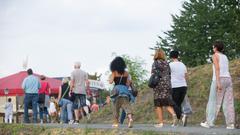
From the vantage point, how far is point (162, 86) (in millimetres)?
12992

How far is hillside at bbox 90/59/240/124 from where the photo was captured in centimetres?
1948

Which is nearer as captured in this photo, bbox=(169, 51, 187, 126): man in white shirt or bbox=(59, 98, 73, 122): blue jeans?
bbox=(169, 51, 187, 126): man in white shirt

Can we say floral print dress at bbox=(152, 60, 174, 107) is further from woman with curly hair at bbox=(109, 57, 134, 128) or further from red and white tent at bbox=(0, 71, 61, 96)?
red and white tent at bbox=(0, 71, 61, 96)

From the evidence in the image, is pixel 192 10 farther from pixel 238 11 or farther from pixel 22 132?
pixel 22 132

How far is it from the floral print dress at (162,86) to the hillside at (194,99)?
506 centimetres

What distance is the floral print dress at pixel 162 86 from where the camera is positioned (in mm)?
12969

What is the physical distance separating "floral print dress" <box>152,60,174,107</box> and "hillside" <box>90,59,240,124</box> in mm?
5059

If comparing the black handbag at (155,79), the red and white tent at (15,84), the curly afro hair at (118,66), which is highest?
the red and white tent at (15,84)

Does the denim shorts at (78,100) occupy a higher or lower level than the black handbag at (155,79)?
lower

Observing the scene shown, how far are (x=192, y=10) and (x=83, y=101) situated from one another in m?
36.2

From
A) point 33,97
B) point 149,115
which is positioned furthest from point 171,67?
point 149,115

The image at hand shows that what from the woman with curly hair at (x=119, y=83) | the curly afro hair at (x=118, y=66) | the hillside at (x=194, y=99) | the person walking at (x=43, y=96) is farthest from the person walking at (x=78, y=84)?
the hillside at (x=194, y=99)

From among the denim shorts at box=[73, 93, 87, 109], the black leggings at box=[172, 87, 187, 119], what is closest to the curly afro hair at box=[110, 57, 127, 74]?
the black leggings at box=[172, 87, 187, 119]

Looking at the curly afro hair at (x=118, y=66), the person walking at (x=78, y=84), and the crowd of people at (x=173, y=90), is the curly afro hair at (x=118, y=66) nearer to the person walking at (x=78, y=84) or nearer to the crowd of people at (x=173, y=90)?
the crowd of people at (x=173, y=90)
